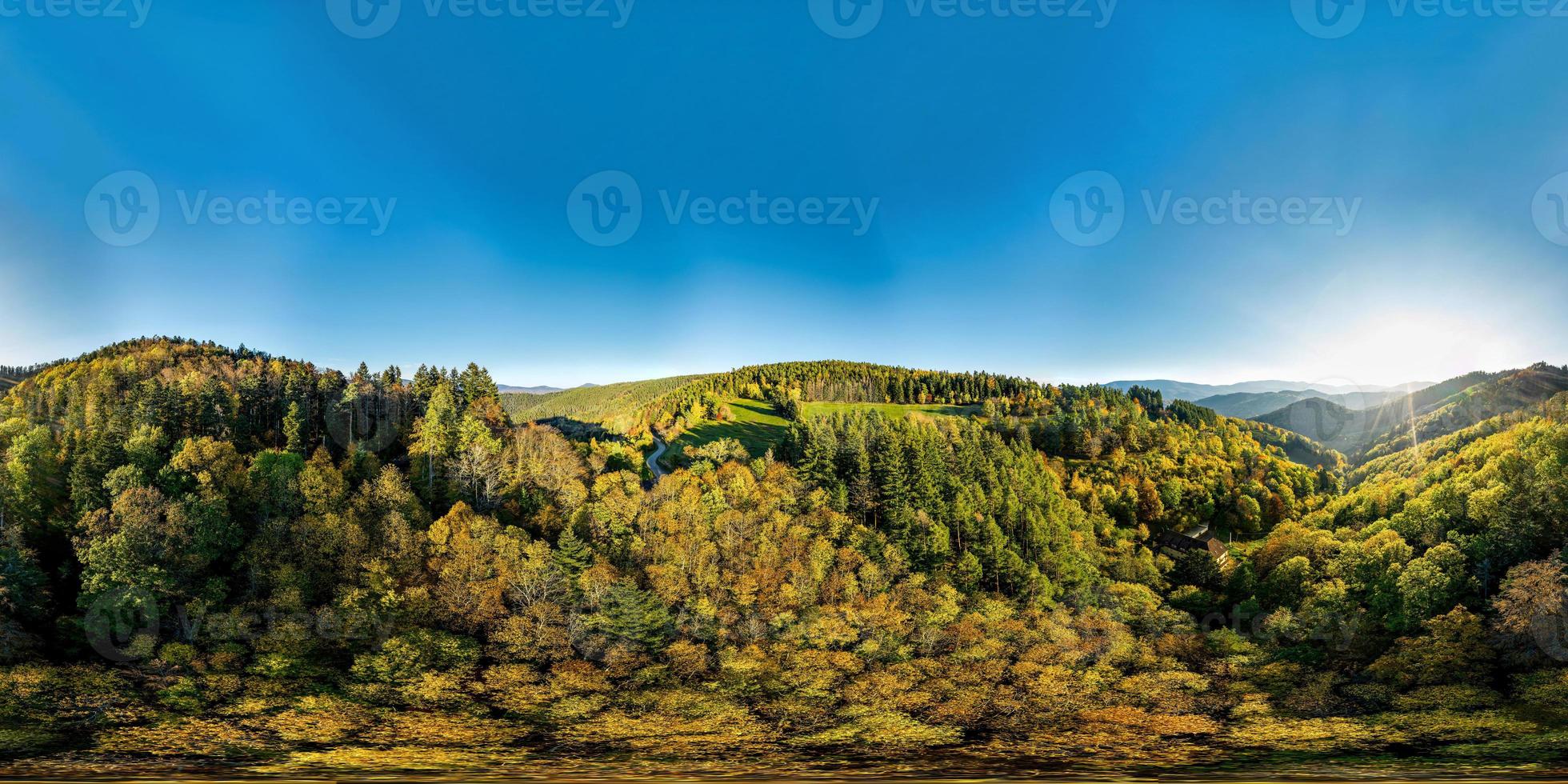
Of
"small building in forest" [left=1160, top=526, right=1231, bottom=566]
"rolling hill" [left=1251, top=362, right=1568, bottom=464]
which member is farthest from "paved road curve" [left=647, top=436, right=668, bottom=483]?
"rolling hill" [left=1251, top=362, right=1568, bottom=464]

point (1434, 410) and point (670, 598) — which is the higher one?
point (1434, 410)

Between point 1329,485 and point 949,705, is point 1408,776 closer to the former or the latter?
point 949,705

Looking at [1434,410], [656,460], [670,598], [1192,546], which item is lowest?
[1192,546]

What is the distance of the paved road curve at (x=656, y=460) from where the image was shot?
3625 inches

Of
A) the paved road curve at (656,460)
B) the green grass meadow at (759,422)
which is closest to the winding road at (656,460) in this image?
the paved road curve at (656,460)

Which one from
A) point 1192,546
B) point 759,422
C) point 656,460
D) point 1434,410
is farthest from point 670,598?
point 1434,410

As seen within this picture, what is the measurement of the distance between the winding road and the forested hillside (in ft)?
11.1

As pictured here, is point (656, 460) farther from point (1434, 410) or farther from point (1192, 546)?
point (1434, 410)

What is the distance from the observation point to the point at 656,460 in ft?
339

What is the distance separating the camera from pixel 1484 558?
6116cm

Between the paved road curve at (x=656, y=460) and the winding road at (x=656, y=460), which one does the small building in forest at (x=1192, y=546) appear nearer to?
the winding road at (x=656, y=460)

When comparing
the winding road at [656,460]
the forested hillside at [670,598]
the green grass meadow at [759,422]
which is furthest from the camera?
the green grass meadow at [759,422]

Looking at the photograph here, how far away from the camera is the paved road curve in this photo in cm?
9207

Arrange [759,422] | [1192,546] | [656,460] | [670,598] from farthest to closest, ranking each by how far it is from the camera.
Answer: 1. [759,422]
2. [656,460]
3. [1192,546]
4. [670,598]
